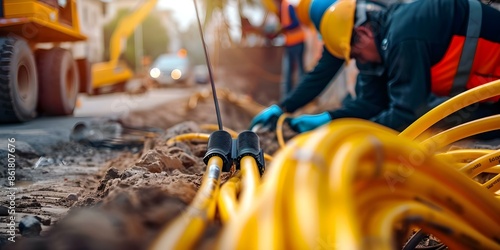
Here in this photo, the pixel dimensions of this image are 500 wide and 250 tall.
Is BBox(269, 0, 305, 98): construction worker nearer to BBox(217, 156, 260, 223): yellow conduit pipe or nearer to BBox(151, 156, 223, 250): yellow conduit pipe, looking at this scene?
BBox(217, 156, 260, 223): yellow conduit pipe

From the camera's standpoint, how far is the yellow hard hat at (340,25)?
134 inches

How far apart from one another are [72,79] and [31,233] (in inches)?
185

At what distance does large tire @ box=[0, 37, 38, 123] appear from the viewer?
414cm

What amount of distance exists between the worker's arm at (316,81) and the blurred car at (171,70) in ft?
50.5

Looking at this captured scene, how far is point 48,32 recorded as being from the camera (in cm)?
538

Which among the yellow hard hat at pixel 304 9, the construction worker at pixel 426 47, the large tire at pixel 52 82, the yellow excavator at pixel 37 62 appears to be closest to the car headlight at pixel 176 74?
the yellow excavator at pixel 37 62

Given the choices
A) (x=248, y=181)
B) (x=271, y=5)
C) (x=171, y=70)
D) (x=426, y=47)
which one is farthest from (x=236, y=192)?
(x=171, y=70)

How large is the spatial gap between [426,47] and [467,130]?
107 centimetres

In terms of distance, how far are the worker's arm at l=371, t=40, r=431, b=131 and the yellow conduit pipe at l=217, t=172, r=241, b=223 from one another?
154 cm

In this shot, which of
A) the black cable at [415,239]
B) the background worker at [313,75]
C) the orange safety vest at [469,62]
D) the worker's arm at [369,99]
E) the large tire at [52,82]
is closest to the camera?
the black cable at [415,239]

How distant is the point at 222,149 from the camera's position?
1995 mm

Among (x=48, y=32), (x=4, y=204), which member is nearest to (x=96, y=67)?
(x=48, y=32)

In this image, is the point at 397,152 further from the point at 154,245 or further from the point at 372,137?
the point at 154,245

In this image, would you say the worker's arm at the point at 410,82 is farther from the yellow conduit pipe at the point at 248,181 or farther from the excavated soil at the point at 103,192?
the yellow conduit pipe at the point at 248,181
